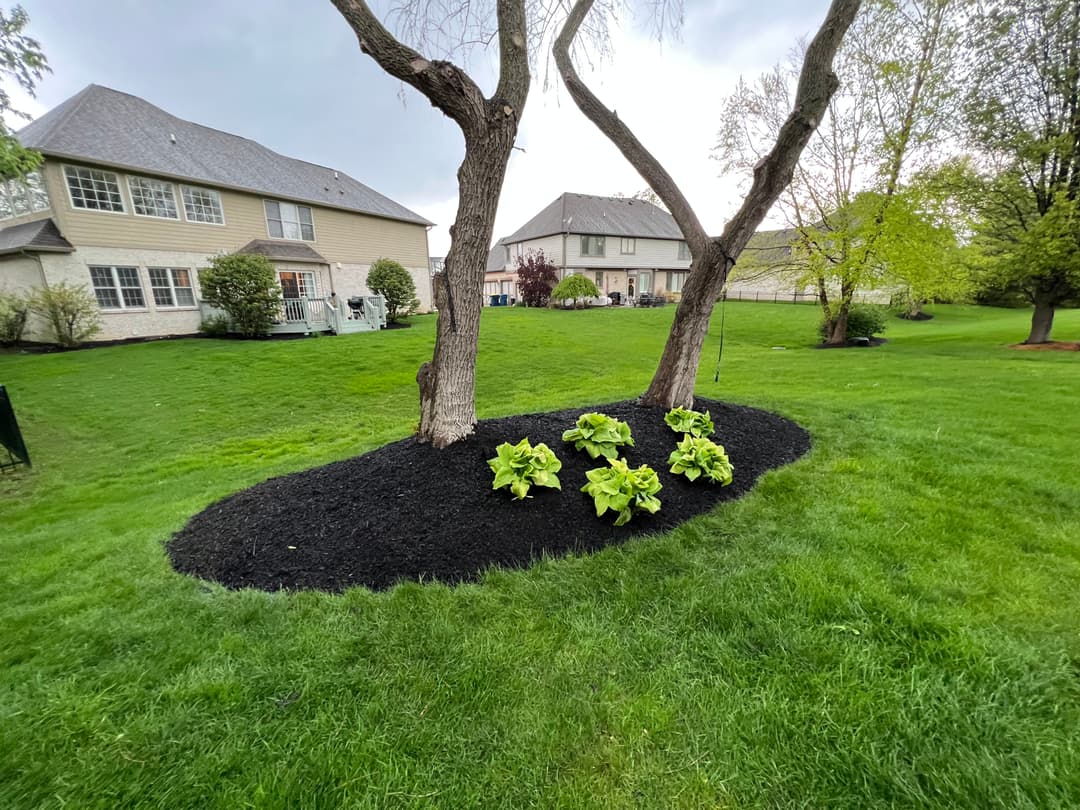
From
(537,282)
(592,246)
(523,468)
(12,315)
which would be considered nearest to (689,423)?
(523,468)

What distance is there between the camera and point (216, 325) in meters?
13.9

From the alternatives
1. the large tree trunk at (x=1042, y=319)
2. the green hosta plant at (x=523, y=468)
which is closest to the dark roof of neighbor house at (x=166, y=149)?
the green hosta plant at (x=523, y=468)

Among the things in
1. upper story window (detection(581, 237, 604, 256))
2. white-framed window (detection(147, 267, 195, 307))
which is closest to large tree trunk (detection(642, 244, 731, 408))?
white-framed window (detection(147, 267, 195, 307))

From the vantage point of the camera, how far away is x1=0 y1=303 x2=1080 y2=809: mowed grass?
1281 millimetres

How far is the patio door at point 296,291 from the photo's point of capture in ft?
48.6

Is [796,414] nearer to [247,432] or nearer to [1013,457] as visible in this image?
[1013,457]

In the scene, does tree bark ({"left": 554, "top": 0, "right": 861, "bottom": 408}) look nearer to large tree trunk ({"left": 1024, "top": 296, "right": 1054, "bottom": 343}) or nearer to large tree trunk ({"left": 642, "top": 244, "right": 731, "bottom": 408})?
large tree trunk ({"left": 642, "top": 244, "right": 731, "bottom": 408})

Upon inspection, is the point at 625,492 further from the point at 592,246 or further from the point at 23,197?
the point at 592,246

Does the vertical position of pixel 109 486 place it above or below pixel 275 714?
below

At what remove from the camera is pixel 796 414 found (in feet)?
17.1

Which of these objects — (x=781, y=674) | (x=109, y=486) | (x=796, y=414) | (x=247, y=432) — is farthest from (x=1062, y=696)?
(x=247, y=432)

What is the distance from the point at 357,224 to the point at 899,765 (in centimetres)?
2180

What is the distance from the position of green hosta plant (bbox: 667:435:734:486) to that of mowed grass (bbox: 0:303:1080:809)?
262 mm

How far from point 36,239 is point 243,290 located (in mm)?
4689
